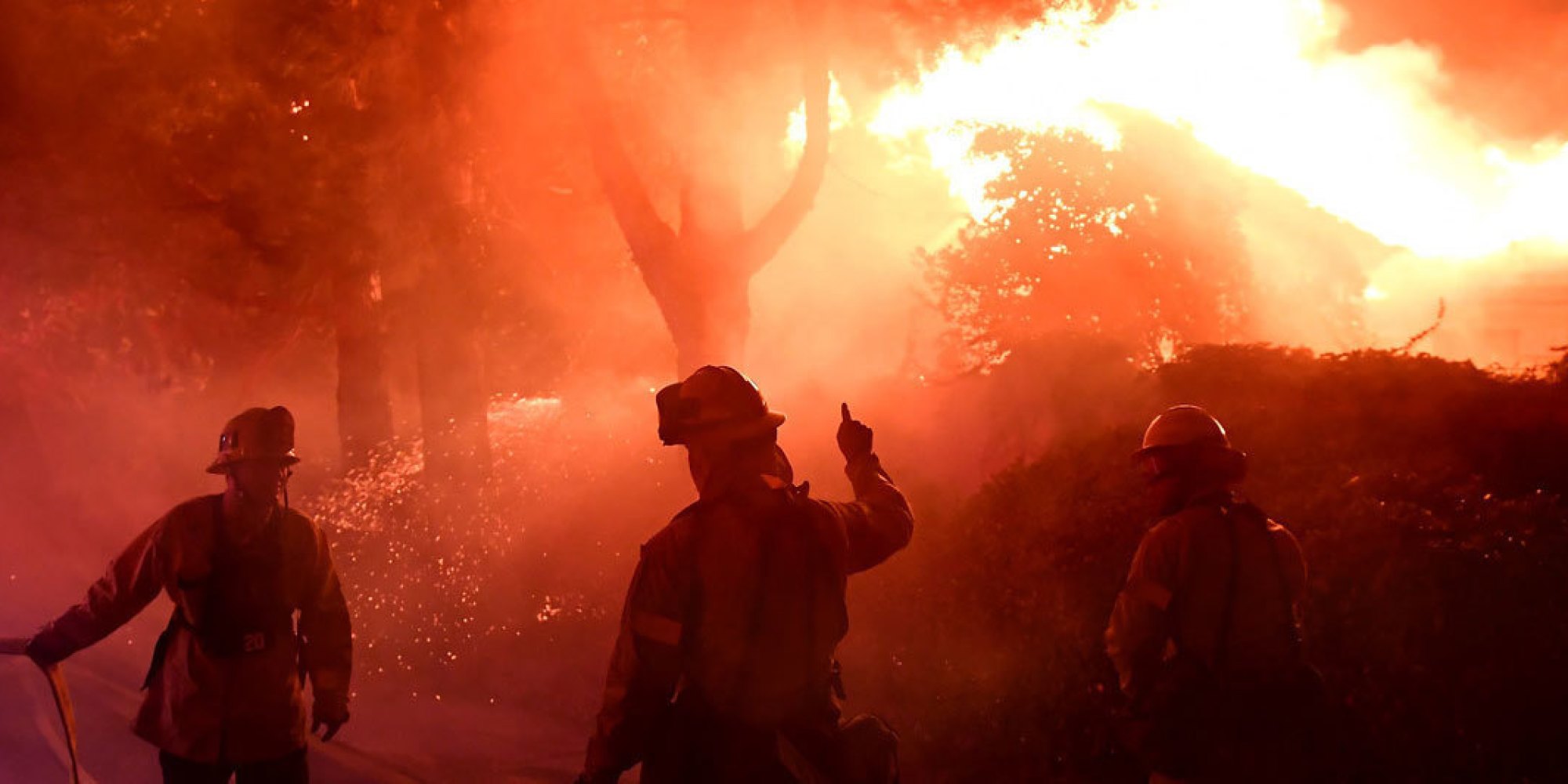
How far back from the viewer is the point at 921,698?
833cm

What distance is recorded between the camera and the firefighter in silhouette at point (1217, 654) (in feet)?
13.6

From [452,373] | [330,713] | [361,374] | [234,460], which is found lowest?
[330,713]

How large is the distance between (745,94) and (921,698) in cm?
733

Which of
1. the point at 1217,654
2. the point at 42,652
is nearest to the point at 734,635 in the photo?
the point at 1217,654

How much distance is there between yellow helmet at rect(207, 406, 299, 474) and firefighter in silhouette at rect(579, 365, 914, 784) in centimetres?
179

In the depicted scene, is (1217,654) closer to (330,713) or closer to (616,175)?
(330,713)

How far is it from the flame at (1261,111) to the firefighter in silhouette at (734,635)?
34.5 ft

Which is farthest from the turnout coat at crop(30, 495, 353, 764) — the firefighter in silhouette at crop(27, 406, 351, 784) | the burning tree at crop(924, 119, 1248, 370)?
the burning tree at crop(924, 119, 1248, 370)

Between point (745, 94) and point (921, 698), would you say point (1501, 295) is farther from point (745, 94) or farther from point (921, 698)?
point (921, 698)

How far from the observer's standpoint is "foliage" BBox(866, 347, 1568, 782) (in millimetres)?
5867

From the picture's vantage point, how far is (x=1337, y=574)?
6625 mm

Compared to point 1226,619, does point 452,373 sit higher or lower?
higher

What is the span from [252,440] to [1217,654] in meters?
3.33

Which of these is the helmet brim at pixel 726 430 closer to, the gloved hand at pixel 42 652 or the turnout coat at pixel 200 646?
the turnout coat at pixel 200 646
